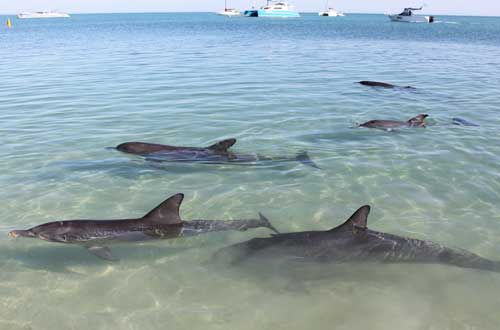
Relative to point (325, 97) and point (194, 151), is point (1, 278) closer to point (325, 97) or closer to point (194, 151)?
point (194, 151)

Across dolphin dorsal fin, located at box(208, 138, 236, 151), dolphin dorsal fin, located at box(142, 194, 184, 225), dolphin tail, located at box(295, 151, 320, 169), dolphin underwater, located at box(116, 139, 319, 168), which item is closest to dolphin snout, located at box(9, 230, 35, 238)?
dolphin dorsal fin, located at box(142, 194, 184, 225)

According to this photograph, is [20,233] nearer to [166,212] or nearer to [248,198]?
[166,212]

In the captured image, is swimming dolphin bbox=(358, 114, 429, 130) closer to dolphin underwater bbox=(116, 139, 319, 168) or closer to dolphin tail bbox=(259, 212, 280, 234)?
dolphin underwater bbox=(116, 139, 319, 168)

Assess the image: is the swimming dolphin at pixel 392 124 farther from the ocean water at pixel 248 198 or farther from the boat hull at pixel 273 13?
the boat hull at pixel 273 13

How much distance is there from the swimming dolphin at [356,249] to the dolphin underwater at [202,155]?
411cm

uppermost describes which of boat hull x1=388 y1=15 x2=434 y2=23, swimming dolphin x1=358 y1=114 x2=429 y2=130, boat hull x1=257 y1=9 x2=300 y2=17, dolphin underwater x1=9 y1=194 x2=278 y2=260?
boat hull x1=257 y1=9 x2=300 y2=17

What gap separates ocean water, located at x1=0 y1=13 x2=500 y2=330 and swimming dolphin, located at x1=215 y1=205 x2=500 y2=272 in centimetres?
15

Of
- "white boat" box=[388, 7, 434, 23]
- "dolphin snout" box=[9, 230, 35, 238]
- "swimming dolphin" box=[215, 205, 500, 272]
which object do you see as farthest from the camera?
"white boat" box=[388, 7, 434, 23]

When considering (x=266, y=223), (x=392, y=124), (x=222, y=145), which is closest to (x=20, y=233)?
(x=266, y=223)

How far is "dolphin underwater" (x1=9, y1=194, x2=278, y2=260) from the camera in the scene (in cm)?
640

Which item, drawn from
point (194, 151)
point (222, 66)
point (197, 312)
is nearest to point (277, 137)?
point (194, 151)

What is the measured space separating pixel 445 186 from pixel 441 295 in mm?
3842

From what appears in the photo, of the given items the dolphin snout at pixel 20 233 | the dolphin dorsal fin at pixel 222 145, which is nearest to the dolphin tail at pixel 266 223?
the dolphin dorsal fin at pixel 222 145

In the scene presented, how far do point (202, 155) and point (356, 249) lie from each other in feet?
17.4
